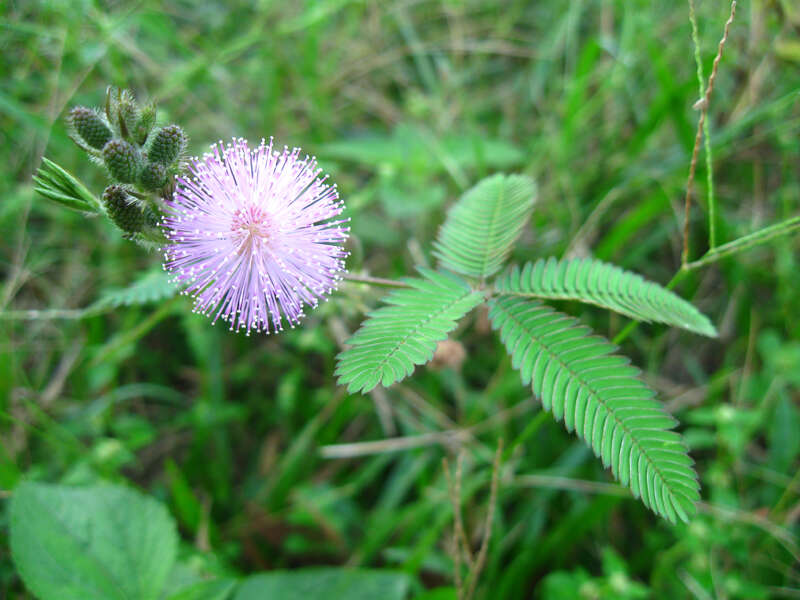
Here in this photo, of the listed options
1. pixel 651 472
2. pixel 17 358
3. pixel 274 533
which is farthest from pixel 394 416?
pixel 17 358

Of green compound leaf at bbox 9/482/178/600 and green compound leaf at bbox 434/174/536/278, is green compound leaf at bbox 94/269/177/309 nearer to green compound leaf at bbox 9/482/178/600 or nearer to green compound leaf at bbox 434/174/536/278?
green compound leaf at bbox 9/482/178/600

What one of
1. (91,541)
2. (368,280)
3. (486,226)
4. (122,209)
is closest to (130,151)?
(122,209)

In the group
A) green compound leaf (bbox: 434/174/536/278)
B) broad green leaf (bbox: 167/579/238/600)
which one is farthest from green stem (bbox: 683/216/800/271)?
broad green leaf (bbox: 167/579/238/600)

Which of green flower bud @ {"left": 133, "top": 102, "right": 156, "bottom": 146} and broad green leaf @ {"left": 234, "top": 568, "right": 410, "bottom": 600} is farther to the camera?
broad green leaf @ {"left": 234, "top": 568, "right": 410, "bottom": 600}

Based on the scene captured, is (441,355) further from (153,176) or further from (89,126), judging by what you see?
(89,126)

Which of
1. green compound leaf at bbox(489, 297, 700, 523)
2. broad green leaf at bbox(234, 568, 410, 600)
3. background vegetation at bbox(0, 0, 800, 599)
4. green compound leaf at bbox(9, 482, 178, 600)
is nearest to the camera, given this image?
green compound leaf at bbox(489, 297, 700, 523)

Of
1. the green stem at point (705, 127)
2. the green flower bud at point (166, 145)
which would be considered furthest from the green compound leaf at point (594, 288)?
the green flower bud at point (166, 145)
